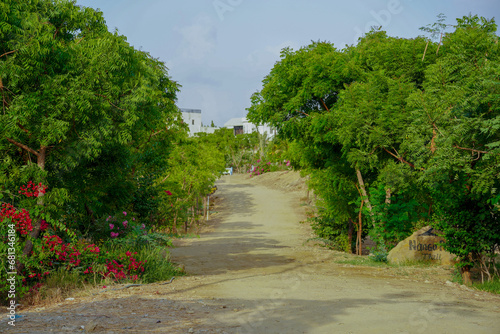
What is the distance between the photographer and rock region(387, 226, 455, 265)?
1422cm

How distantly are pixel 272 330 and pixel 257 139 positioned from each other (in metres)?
70.2

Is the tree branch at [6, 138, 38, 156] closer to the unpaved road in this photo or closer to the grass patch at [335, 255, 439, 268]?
the unpaved road

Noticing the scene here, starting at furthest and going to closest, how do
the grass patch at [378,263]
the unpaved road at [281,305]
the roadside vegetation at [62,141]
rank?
1. the grass patch at [378,263]
2. the roadside vegetation at [62,141]
3. the unpaved road at [281,305]

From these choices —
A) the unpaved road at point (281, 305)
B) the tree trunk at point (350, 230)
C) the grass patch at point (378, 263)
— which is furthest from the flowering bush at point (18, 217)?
the tree trunk at point (350, 230)

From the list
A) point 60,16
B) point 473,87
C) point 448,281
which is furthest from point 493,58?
point 60,16

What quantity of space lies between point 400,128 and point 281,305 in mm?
8186

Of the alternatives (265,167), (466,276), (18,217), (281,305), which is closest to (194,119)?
(265,167)

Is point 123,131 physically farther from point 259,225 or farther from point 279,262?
point 259,225

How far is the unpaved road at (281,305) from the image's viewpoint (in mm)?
6508

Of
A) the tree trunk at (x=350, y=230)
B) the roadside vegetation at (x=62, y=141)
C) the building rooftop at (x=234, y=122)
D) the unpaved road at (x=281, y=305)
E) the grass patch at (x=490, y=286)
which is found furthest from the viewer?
the building rooftop at (x=234, y=122)

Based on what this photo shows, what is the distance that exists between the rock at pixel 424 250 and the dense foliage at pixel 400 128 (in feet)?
2.91

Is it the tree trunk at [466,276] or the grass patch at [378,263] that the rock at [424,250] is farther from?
the tree trunk at [466,276]

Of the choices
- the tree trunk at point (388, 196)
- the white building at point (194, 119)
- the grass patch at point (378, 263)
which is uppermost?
the white building at point (194, 119)

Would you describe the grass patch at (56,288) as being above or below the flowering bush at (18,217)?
below
